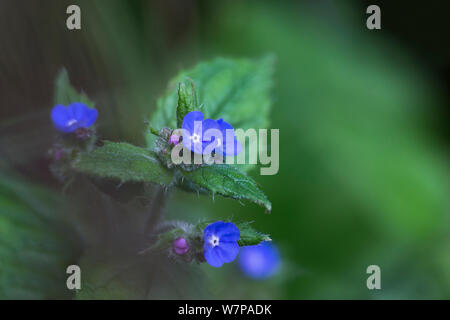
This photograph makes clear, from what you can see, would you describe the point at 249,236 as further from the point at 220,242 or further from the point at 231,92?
the point at 231,92

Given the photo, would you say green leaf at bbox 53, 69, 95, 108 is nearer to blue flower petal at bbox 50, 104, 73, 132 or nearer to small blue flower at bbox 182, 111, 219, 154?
blue flower petal at bbox 50, 104, 73, 132

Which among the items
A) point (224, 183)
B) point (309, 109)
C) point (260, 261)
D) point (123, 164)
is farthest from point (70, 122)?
point (309, 109)

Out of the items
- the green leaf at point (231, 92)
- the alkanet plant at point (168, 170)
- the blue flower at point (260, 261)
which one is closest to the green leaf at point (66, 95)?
the alkanet plant at point (168, 170)

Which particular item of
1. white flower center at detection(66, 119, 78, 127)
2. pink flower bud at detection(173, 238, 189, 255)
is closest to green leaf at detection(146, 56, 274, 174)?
white flower center at detection(66, 119, 78, 127)

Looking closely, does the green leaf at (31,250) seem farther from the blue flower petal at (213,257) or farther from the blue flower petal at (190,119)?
the blue flower petal at (190,119)

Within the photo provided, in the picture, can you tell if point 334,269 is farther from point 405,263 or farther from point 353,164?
point 353,164

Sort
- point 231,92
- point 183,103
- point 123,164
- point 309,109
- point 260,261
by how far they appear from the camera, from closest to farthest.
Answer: point 123,164
point 183,103
point 231,92
point 260,261
point 309,109
